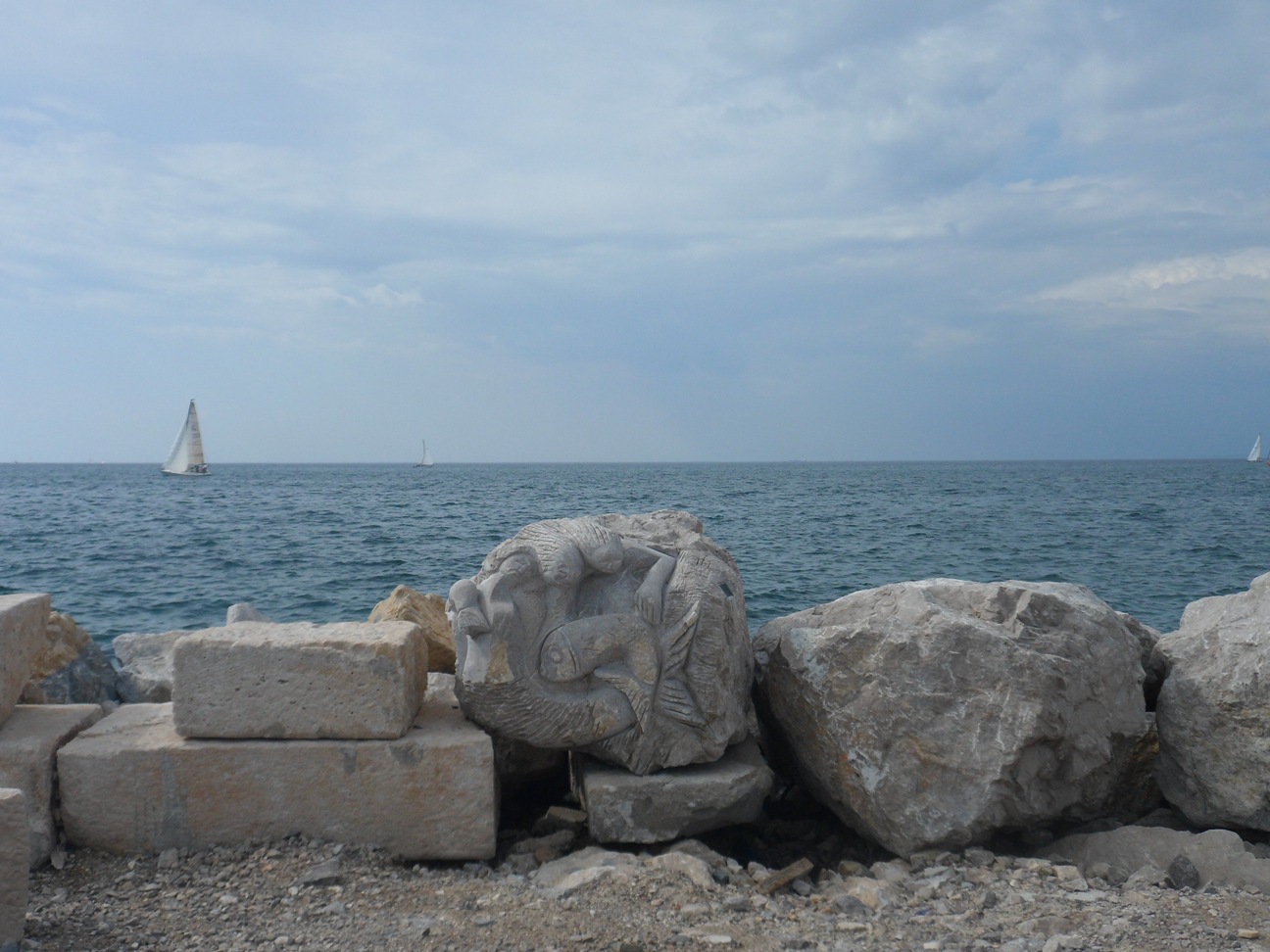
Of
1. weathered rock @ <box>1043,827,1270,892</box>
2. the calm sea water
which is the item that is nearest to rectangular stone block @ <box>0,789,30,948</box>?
weathered rock @ <box>1043,827,1270,892</box>

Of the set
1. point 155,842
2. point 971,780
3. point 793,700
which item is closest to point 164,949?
point 155,842

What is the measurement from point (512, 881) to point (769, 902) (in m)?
1.00

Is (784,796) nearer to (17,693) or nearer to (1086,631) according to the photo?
(1086,631)

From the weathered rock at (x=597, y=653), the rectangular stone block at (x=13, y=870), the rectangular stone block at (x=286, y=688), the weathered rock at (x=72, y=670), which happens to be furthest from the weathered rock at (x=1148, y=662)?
the weathered rock at (x=72, y=670)

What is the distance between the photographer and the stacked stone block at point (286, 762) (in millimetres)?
4008

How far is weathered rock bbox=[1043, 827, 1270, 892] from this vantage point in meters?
3.80

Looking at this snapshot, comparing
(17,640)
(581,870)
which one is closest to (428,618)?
(17,640)

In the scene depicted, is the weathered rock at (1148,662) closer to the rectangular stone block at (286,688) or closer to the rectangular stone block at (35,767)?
the rectangular stone block at (286,688)

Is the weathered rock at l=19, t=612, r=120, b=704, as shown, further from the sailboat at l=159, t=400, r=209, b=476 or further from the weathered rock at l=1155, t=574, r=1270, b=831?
the sailboat at l=159, t=400, r=209, b=476

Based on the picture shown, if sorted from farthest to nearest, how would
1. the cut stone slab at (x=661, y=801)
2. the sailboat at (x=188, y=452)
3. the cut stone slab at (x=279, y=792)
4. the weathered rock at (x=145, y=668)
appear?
the sailboat at (x=188, y=452)
the weathered rock at (x=145, y=668)
the cut stone slab at (x=661, y=801)
the cut stone slab at (x=279, y=792)

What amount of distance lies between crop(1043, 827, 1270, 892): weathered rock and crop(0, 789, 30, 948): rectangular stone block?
3871mm

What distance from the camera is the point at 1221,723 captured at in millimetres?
4301

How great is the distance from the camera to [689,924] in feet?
11.0

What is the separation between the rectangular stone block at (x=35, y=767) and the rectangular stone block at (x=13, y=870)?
2.39ft
